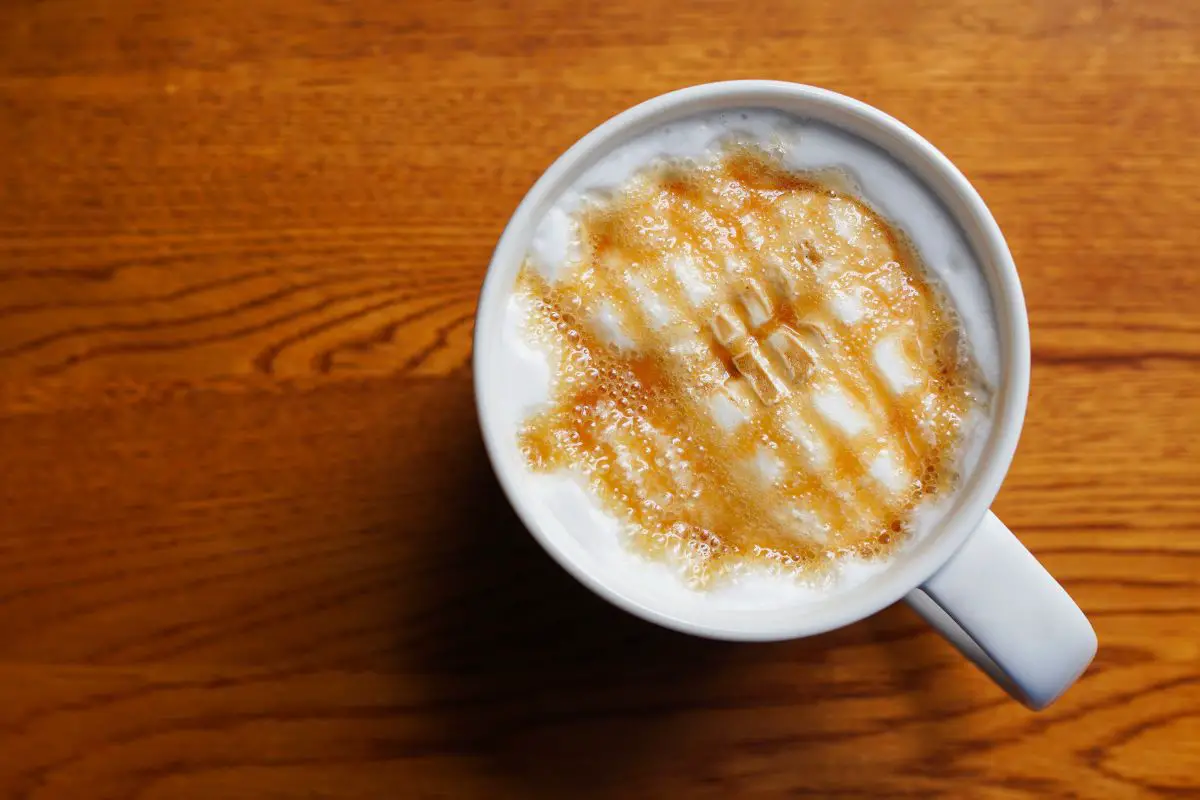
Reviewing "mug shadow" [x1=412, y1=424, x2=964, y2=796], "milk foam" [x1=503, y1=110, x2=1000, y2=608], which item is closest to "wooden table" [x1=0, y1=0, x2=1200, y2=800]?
"mug shadow" [x1=412, y1=424, x2=964, y2=796]

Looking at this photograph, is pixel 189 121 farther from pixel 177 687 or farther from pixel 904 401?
pixel 904 401

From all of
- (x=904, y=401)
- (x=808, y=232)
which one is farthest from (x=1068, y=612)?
(x=808, y=232)

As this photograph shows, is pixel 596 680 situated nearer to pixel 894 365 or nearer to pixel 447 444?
pixel 447 444

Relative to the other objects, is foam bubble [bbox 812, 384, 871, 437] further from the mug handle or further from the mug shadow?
the mug shadow

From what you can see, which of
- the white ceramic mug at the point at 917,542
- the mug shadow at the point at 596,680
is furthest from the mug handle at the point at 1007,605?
the mug shadow at the point at 596,680

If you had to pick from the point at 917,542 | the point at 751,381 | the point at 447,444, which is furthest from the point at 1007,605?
the point at 447,444

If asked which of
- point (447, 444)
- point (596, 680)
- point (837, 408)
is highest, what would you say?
point (837, 408)

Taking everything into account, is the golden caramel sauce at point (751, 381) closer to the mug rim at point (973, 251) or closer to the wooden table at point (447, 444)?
the mug rim at point (973, 251)
